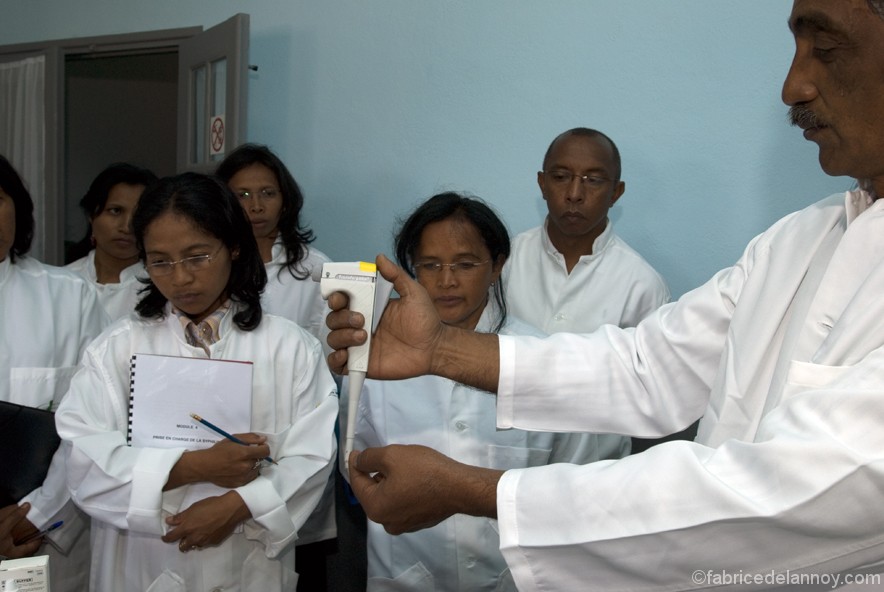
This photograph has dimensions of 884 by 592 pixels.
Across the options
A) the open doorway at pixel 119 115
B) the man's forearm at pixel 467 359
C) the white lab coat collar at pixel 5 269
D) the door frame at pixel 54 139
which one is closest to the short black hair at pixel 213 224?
the white lab coat collar at pixel 5 269

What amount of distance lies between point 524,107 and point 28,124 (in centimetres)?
378

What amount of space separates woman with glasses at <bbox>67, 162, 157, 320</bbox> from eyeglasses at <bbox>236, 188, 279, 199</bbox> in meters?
0.34

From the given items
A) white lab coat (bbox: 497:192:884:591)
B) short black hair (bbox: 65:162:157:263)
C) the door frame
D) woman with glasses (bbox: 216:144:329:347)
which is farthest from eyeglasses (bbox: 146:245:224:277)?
the door frame

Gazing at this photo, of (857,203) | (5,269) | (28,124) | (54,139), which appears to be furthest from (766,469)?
(28,124)

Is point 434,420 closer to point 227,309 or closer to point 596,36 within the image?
point 227,309

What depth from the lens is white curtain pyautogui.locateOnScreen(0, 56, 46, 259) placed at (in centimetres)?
547

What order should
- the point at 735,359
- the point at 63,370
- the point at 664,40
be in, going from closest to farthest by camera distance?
1. the point at 735,359
2. the point at 63,370
3. the point at 664,40

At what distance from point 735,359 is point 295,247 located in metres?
2.20

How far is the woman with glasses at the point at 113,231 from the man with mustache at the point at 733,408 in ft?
6.72

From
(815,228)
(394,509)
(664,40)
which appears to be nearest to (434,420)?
(394,509)

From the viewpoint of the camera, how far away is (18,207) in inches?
98.5

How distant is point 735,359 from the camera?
1403 mm

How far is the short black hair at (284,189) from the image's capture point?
3.28 m

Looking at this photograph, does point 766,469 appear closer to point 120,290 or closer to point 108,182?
point 120,290
